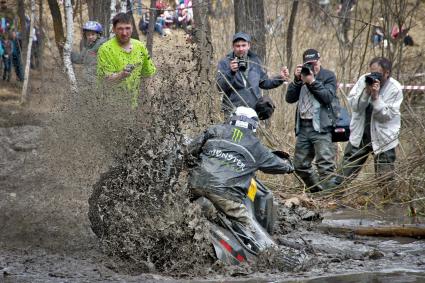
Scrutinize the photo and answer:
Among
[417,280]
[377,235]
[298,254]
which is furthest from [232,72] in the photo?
[417,280]

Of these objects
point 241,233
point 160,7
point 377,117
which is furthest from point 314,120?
point 160,7

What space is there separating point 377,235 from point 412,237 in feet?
1.25

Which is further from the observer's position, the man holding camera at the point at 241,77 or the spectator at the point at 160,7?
the spectator at the point at 160,7

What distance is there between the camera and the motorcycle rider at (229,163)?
27.5ft

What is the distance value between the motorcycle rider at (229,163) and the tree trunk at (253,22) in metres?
6.55

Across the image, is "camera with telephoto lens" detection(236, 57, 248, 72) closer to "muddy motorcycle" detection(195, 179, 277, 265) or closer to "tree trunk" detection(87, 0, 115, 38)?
"muddy motorcycle" detection(195, 179, 277, 265)

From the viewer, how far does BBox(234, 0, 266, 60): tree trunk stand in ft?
49.5

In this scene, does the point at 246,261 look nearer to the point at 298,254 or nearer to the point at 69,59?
the point at 298,254

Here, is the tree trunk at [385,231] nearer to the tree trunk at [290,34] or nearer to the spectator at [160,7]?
the tree trunk at [290,34]

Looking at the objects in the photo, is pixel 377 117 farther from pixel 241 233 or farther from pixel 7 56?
pixel 7 56

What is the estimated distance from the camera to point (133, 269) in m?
8.00

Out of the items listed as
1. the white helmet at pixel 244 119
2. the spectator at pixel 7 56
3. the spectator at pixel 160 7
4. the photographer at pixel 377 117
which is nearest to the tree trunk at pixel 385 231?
the photographer at pixel 377 117

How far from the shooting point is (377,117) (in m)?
11.9

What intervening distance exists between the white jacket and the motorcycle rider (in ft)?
11.6
